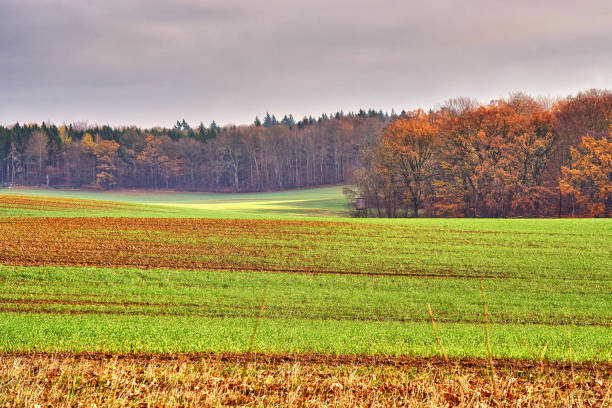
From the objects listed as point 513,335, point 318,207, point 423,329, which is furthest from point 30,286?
point 318,207

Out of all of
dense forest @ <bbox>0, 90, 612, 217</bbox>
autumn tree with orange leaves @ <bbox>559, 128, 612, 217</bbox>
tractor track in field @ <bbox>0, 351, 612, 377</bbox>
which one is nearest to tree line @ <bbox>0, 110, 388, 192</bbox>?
dense forest @ <bbox>0, 90, 612, 217</bbox>

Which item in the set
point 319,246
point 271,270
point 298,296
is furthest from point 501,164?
point 298,296

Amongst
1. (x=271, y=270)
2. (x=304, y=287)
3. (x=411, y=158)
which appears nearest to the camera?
(x=304, y=287)

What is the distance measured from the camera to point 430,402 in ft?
26.6

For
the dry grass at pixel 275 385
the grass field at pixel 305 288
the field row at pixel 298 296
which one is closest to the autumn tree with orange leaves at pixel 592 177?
the grass field at pixel 305 288

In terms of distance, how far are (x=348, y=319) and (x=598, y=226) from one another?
69.9 ft

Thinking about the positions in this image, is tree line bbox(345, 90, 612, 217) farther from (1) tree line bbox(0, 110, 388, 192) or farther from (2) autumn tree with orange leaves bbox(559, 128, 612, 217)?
(1) tree line bbox(0, 110, 388, 192)

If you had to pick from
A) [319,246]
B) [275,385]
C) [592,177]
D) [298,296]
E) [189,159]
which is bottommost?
[298,296]

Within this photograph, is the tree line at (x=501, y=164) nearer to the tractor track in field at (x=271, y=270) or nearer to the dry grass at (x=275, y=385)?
the tractor track in field at (x=271, y=270)

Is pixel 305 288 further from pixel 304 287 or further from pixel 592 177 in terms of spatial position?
pixel 592 177

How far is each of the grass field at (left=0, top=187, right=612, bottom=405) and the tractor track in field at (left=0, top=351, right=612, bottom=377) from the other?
0.22 m

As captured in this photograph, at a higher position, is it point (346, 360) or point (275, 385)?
point (275, 385)

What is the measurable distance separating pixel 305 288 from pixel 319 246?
6.14m

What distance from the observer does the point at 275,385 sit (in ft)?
29.9
